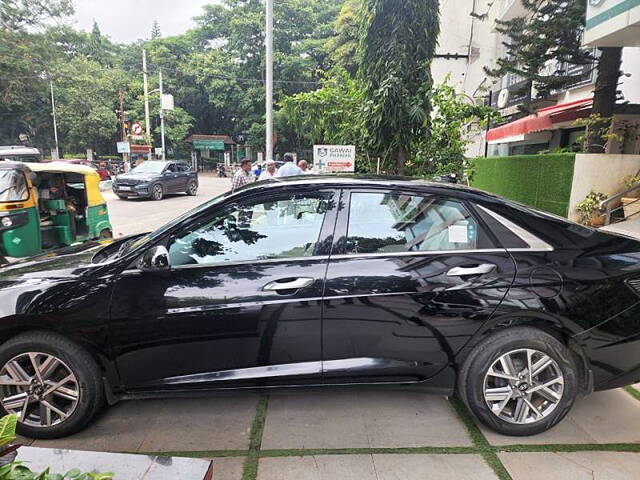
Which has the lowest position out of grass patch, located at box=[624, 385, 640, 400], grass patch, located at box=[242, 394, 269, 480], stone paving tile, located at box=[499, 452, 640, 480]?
grass patch, located at box=[242, 394, 269, 480]

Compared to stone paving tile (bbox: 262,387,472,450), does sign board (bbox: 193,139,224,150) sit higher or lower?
higher

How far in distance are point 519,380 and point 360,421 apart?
3.32ft

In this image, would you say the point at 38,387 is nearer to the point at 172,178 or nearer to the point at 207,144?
the point at 172,178

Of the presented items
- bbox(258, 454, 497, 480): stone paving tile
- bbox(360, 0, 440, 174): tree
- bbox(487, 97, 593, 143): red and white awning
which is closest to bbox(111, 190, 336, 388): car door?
bbox(258, 454, 497, 480): stone paving tile

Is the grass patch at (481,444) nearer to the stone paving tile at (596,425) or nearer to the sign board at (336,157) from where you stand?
the stone paving tile at (596,425)

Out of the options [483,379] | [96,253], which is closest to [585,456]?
[483,379]

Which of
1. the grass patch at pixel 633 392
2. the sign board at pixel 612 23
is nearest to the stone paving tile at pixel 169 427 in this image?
the grass patch at pixel 633 392

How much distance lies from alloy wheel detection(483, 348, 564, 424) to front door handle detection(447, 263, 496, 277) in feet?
1.68

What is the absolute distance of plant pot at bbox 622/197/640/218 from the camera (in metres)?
8.77

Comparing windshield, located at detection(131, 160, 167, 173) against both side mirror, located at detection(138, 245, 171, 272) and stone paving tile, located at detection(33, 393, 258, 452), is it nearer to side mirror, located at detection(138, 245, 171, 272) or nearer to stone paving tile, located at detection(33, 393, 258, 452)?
stone paving tile, located at detection(33, 393, 258, 452)

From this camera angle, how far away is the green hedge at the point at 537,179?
31.7ft

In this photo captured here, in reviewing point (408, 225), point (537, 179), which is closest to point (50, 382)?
point (408, 225)

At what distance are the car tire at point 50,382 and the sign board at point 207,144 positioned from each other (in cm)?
4383

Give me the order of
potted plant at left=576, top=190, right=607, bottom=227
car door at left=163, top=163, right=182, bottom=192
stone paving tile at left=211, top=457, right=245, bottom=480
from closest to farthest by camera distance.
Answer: stone paving tile at left=211, top=457, right=245, bottom=480
potted plant at left=576, top=190, right=607, bottom=227
car door at left=163, top=163, right=182, bottom=192
